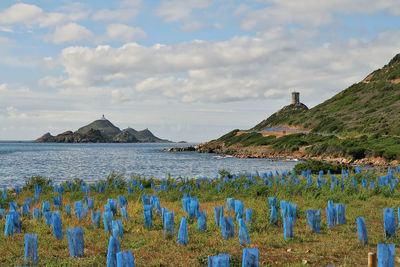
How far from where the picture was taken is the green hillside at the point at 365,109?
6015 cm

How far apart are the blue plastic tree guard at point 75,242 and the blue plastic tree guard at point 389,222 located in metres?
6.20

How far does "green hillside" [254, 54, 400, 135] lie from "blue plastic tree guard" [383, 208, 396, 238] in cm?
4687

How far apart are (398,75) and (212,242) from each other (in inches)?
3420

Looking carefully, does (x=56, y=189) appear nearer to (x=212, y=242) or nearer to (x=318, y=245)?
(x=212, y=242)

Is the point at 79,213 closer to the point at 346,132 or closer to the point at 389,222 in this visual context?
the point at 389,222

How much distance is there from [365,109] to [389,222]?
7089 cm

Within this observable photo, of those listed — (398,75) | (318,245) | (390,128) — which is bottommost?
(318,245)

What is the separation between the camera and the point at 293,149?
5831cm

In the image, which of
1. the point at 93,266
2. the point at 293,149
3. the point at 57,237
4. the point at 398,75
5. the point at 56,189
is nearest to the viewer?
the point at 93,266

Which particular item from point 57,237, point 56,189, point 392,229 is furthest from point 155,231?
point 56,189

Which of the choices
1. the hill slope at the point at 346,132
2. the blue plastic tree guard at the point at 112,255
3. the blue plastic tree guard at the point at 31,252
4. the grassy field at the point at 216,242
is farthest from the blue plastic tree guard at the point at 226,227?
the hill slope at the point at 346,132

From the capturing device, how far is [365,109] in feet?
242

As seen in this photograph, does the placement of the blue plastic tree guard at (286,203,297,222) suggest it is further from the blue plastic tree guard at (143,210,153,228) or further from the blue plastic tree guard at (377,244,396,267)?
the blue plastic tree guard at (377,244,396,267)

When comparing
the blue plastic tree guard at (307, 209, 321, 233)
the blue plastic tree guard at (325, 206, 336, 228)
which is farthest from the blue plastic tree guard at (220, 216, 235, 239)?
the blue plastic tree guard at (325, 206, 336, 228)
